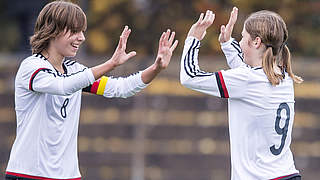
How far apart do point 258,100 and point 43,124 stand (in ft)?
4.24

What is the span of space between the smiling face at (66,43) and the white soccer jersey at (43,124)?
0.10 metres

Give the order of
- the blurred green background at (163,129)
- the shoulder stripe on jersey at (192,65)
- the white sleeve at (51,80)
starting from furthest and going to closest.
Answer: the blurred green background at (163,129) < the shoulder stripe on jersey at (192,65) < the white sleeve at (51,80)

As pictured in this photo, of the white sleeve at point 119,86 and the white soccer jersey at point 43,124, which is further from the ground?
the white sleeve at point 119,86

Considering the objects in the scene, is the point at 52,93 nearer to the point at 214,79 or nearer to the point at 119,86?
the point at 119,86

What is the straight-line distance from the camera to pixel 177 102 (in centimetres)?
1115

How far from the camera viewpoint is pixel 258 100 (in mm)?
4988

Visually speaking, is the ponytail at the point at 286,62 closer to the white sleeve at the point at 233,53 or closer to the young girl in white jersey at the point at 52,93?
the white sleeve at the point at 233,53

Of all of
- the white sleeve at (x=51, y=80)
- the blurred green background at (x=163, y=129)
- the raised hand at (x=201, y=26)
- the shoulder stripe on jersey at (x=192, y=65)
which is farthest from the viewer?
the blurred green background at (x=163, y=129)

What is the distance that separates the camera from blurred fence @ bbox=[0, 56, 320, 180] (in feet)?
36.3

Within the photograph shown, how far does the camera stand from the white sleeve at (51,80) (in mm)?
4809

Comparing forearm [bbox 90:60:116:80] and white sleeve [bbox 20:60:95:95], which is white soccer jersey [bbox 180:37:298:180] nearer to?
forearm [bbox 90:60:116:80]

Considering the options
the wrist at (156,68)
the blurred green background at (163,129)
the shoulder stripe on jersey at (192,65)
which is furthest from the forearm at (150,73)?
the blurred green background at (163,129)

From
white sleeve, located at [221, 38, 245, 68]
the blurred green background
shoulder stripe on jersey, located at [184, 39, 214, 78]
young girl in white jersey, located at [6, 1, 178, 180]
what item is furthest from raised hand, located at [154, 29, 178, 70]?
the blurred green background

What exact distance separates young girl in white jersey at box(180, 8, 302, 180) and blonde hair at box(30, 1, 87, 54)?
0.72 meters
